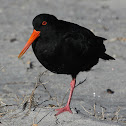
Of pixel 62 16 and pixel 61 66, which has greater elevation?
pixel 62 16

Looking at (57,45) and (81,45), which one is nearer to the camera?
(57,45)

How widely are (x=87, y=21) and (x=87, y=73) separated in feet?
9.91

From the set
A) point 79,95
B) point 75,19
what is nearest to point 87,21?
point 75,19

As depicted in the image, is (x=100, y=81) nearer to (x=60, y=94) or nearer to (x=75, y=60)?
(x=60, y=94)

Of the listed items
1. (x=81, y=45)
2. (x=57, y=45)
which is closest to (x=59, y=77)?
(x=81, y=45)

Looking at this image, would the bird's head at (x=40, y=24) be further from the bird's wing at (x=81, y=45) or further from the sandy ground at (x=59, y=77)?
the sandy ground at (x=59, y=77)

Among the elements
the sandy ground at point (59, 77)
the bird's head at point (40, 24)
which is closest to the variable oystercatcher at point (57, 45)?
the bird's head at point (40, 24)

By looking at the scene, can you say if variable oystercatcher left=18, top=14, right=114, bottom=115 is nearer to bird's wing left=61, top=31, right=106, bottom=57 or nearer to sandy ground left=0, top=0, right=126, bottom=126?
bird's wing left=61, top=31, right=106, bottom=57

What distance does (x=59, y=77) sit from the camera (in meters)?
5.84

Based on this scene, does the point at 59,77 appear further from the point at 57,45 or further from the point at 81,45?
the point at 57,45

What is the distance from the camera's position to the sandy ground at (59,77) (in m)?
3.83

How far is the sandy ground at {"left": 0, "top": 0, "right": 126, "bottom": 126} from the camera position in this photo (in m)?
3.83

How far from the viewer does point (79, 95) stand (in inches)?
205

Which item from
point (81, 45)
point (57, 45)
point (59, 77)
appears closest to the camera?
point (57, 45)
